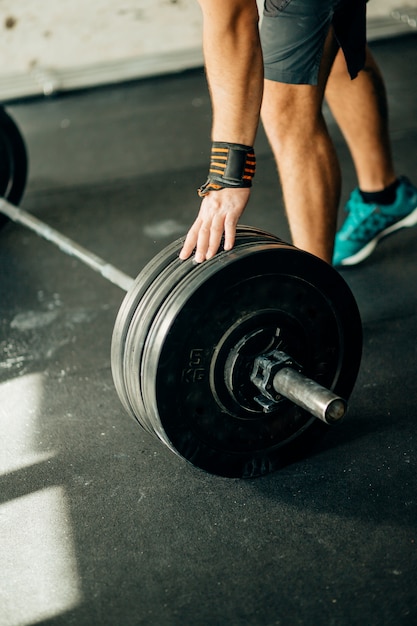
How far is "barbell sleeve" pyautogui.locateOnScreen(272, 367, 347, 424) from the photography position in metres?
1.05

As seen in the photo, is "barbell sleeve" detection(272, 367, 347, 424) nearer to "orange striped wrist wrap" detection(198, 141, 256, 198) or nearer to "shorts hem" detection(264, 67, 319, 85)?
"orange striped wrist wrap" detection(198, 141, 256, 198)

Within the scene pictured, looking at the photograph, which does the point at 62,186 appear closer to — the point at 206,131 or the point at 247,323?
the point at 206,131

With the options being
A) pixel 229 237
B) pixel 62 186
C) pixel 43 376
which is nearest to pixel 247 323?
pixel 229 237

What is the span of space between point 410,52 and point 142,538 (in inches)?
130

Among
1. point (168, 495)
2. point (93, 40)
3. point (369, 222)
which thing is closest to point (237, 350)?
point (168, 495)

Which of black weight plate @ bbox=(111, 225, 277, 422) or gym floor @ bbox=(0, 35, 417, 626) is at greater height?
black weight plate @ bbox=(111, 225, 277, 422)

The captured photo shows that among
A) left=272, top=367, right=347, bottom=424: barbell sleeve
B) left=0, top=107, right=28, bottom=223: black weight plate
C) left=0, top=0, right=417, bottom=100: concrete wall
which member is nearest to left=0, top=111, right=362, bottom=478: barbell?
left=272, top=367, right=347, bottom=424: barbell sleeve

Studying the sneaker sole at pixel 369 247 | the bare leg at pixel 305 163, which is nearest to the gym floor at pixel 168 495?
the sneaker sole at pixel 369 247

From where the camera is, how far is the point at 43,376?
1.67 metres

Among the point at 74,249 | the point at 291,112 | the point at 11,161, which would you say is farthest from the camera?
the point at 11,161

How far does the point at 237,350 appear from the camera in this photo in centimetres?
115

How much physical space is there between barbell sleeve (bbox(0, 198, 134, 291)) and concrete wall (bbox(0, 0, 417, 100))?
184cm

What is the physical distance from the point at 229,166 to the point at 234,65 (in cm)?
17

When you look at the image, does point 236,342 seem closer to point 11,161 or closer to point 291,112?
point 291,112
